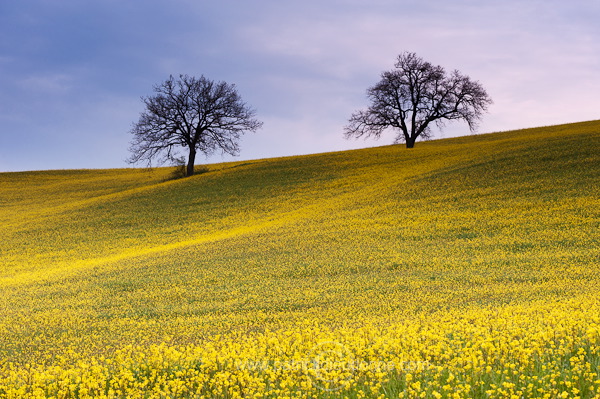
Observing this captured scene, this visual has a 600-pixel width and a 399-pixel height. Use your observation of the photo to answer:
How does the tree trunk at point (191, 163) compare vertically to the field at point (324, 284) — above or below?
A: above

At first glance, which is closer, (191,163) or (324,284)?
(324,284)

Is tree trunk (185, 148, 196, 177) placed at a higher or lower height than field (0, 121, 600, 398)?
higher

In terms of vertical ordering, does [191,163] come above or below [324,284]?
above

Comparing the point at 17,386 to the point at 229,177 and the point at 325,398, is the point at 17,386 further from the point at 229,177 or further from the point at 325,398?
the point at 229,177

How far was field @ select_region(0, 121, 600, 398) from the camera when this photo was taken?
6398mm

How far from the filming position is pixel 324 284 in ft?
51.2

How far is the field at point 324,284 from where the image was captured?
6398 mm

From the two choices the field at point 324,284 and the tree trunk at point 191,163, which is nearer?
the field at point 324,284

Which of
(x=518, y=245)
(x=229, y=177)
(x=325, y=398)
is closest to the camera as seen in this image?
(x=325, y=398)

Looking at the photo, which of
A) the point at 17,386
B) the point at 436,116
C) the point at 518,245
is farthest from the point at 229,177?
the point at 17,386

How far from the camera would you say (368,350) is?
269 inches

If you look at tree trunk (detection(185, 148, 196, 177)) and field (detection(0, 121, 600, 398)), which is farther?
tree trunk (detection(185, 148, 196, 177))

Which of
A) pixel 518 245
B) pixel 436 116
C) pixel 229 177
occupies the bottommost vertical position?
pixel 518 245

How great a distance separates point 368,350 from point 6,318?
35.7ft
